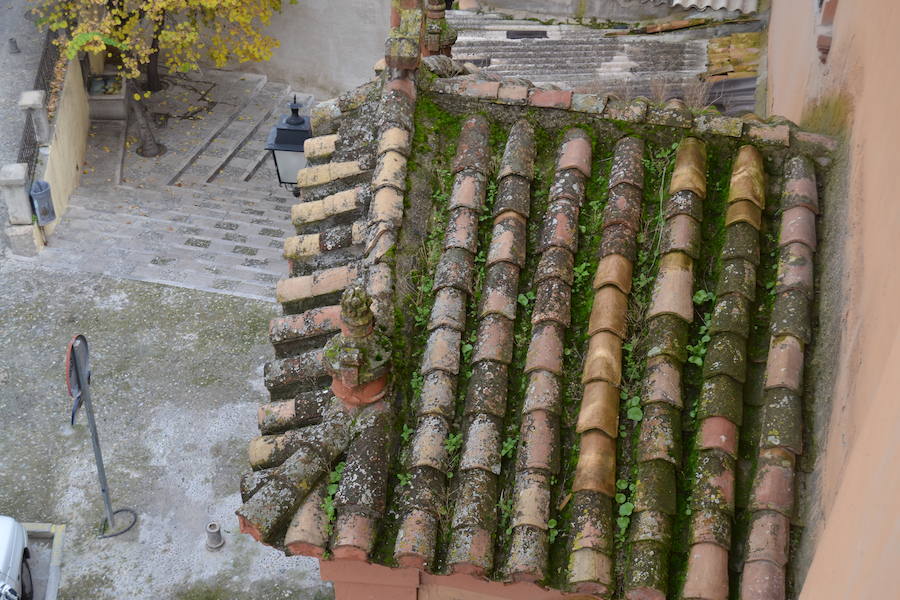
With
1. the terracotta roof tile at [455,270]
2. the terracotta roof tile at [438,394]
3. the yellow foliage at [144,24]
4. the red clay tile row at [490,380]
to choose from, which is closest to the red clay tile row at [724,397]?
the red clay tile row at [490,380]

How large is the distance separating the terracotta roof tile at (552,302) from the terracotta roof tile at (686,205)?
0.84 m

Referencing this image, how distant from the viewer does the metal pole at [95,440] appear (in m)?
9.48

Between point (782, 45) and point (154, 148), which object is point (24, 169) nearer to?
point (154, 148)

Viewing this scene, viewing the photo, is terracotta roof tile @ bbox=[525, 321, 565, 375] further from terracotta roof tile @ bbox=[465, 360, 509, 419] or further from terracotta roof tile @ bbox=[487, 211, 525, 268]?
terracotta roof tile @ bbox=[487, 211, 525, 268]

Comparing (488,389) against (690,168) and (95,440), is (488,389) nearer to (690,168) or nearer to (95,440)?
(690,168)

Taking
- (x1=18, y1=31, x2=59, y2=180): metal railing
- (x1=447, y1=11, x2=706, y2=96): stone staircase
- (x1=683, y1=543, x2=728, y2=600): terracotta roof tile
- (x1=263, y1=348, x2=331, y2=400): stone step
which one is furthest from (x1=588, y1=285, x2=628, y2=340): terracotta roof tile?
(x1=18, y1=31, x2=59, y2=180): metal railing

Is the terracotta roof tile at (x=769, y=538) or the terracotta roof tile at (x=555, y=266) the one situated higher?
the terracotta roof tile at (x=555, y=266)

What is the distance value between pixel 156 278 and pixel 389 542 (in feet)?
38.1

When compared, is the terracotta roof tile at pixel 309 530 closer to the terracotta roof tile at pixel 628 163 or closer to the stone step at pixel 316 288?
the stone step at pixel 316 288

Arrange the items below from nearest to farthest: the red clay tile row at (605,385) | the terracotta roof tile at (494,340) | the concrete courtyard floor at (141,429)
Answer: the red clay tile row at (605,385), the terracotta roof tile at (494,340), the concrete courtyard floor at (141,429)

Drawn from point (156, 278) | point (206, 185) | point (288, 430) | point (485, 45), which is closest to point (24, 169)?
point (156, 278)

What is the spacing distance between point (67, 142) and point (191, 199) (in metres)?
2.57

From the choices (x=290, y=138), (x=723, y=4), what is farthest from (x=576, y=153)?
(x=723, y=4)

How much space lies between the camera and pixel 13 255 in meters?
15.7
